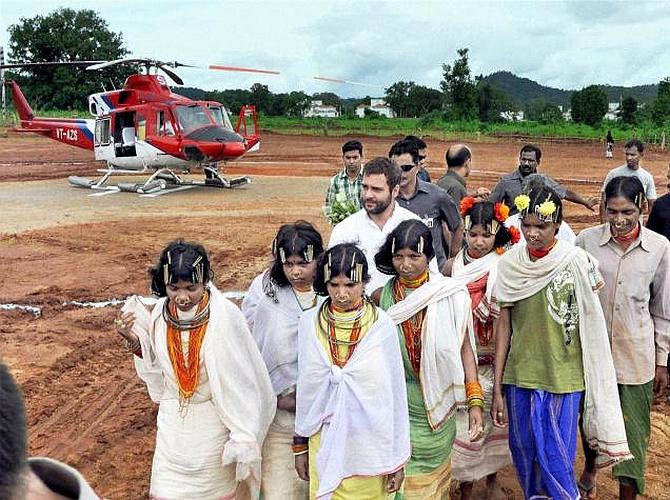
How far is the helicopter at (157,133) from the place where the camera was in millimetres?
16969

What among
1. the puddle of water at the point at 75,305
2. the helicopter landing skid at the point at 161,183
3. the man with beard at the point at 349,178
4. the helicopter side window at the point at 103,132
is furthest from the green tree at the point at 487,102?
the man with beard at the point at 349,178

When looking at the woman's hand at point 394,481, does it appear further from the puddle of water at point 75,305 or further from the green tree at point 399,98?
the green tree at point 399,98

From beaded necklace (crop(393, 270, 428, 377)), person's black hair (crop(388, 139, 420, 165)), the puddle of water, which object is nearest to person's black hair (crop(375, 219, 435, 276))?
beaded necklace (crop(393, 270, 428, 377))

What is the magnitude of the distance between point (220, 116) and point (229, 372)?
15187 mm

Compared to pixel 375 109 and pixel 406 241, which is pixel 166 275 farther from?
pixel 375 109

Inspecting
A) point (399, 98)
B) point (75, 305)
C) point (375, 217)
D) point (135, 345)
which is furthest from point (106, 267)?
point (399, 98)

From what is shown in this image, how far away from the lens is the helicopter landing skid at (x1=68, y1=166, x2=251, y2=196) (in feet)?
58.1

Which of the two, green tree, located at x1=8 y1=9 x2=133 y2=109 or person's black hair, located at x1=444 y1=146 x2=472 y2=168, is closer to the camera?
person's black hair, located at x1=444 y1=146 x2=472 y2=168

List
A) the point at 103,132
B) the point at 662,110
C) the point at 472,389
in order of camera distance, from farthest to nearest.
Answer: the point at 662,110, the point at 103,132, the point at 472,389

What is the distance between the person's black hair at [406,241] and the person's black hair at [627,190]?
106 cm

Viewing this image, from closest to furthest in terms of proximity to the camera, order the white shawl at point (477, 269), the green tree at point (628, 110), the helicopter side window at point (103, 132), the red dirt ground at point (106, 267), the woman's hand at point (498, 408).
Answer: the woman's hand at point (498, 408)
the white shawl at point (477, 269)
the red dirt ground at point (106, 267)
the helicopter side window at point (103, 132)
the green tree at point (628, 110)

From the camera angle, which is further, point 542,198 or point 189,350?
point 542,198

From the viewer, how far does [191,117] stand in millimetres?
17266

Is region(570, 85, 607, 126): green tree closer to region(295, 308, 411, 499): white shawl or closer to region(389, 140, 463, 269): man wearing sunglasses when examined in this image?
region(389, 140, 463, 269): man wearing sunglasses
